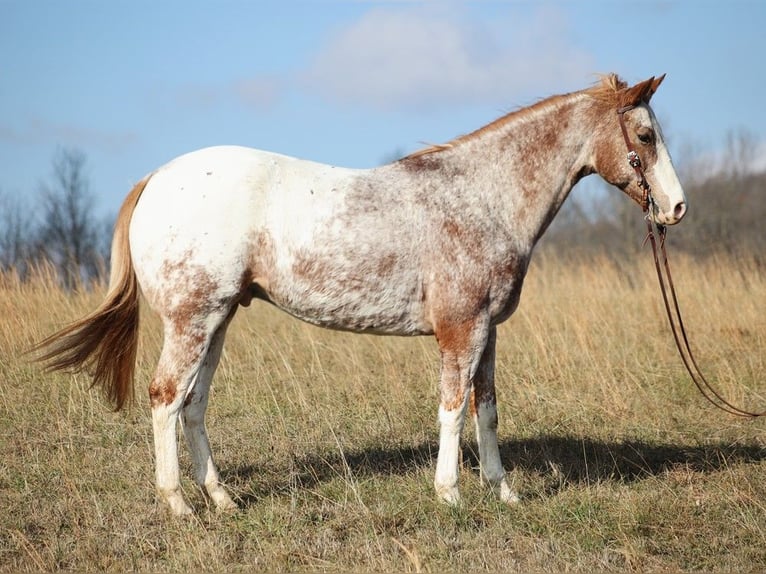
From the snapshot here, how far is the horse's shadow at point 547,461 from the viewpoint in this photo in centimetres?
514

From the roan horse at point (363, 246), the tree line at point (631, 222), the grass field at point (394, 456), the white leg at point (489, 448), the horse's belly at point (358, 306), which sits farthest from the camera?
the tree line at point (631, 222)

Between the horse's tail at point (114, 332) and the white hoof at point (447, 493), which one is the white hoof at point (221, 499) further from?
the white hoof at point (447, 493)

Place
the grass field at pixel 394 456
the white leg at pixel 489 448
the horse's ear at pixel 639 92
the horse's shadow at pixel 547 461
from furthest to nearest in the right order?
the horse's shadow at pixel 547 461 → the white leg at pixel 489 448 → the horse's ear at pixel 639 92 → the grass field at pixel 394 456

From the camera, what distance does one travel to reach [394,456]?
5.60 m

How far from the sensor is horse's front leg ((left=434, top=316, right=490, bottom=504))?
455 centimetres

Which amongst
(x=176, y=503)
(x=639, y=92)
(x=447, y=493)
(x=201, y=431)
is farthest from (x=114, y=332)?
(x=639, y=92)

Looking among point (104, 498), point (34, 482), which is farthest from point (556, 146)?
point (34, 482)

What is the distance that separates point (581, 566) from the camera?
12.6 feet

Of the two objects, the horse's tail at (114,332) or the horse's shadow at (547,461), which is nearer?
the horse's tail at (114,332)

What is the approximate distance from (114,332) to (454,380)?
6.88 ft

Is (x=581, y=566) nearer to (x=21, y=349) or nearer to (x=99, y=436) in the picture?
(x=99, y=436)

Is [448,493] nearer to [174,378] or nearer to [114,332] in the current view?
[174,378]

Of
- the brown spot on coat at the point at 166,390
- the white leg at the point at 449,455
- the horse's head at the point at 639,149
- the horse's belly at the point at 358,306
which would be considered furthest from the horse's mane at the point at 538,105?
the brown spot on coat at the point at 166,390

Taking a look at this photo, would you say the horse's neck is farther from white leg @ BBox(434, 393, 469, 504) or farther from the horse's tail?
the horse's tail
